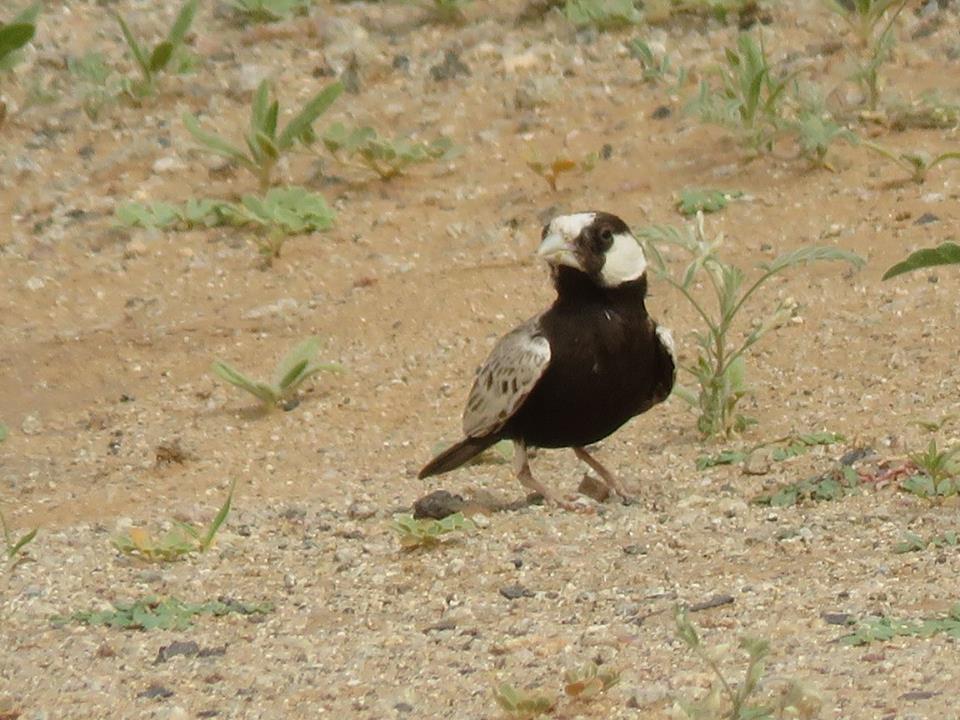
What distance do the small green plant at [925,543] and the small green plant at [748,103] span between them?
11.5 feet

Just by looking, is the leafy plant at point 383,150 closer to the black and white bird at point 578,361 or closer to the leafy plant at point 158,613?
the black and white bird at point 578,361

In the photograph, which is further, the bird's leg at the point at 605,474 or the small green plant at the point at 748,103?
the small green plant at the point at 748,103

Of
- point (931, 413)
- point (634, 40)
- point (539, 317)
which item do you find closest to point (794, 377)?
point (931, 413)

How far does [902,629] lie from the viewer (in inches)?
164

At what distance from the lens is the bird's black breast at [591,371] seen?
5.98 meters

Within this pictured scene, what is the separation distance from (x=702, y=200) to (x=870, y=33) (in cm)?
167

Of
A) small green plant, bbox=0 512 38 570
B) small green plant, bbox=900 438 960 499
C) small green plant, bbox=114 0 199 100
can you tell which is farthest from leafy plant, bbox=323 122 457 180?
small green plant, bbox=900 438 960 499

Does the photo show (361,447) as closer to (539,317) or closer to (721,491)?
(539,317)

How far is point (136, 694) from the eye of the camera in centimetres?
415

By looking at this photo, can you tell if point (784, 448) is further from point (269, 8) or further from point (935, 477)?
point (269, 8)

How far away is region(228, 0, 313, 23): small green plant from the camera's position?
439 inches

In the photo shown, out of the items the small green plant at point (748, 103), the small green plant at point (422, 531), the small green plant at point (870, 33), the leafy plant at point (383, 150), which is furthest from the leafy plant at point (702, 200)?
the small green plant at point (422, 531)

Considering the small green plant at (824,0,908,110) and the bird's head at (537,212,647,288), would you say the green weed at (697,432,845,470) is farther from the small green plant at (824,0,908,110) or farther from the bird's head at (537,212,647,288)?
the small green plant at (824,0,908,110)

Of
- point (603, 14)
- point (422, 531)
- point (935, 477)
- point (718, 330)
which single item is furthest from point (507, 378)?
point (603, 14)
